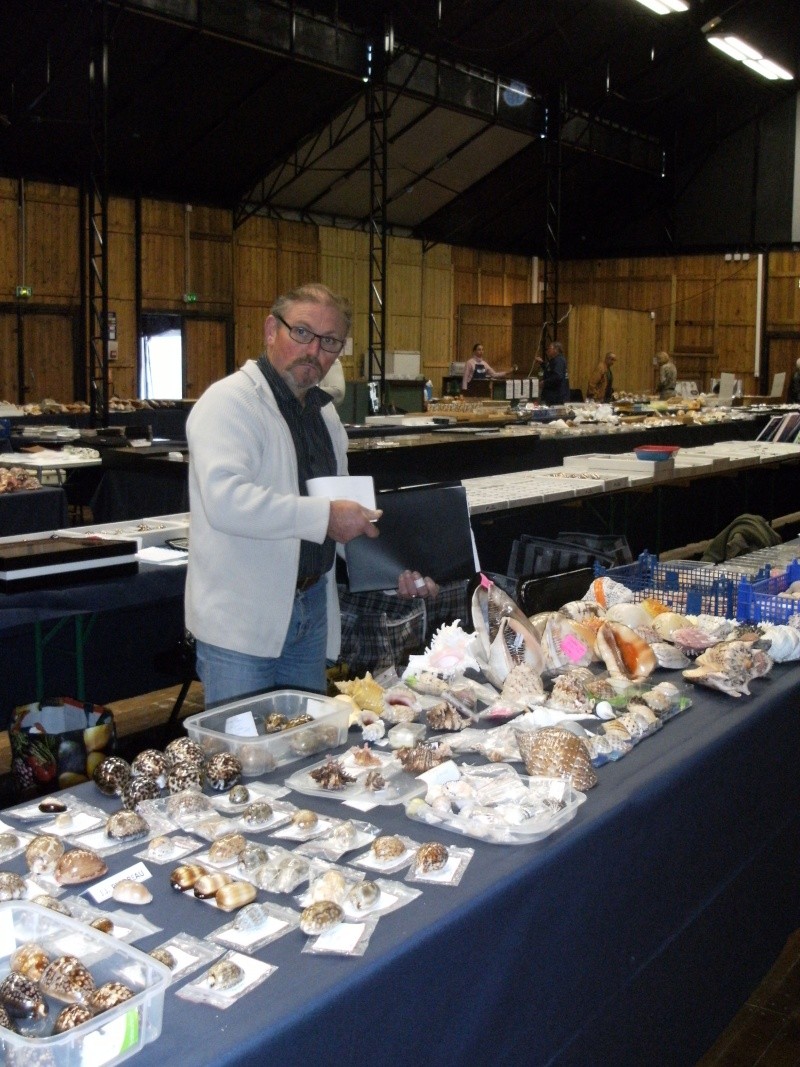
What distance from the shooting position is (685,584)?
315 cm

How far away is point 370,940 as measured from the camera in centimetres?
131

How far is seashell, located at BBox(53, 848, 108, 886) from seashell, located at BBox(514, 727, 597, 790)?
69 cm

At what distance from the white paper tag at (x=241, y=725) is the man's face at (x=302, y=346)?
0.83 meters

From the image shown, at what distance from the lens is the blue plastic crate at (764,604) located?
2.81 metres

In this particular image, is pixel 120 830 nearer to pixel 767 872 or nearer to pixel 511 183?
pixel 767 872

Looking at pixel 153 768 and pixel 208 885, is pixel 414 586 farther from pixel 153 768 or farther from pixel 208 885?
pixel 208 885

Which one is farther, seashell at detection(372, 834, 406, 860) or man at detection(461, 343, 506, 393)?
man at detection(461, 343, 506, 393)

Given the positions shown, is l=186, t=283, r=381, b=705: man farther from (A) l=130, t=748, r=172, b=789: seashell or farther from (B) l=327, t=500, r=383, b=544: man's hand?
(A) l=130, t=748, r=172, b=789: seashell

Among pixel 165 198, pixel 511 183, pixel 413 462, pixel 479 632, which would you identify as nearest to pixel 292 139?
pixel 165 198

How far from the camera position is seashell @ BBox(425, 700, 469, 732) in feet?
6.71

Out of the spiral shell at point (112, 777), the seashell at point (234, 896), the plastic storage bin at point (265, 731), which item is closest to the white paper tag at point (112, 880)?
the seashell at point (234, 896)

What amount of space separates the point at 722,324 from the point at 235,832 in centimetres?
2145

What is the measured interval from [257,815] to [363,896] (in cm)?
27

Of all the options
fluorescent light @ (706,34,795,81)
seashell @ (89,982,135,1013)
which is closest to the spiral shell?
seashell @ (89,982,135,1013)
